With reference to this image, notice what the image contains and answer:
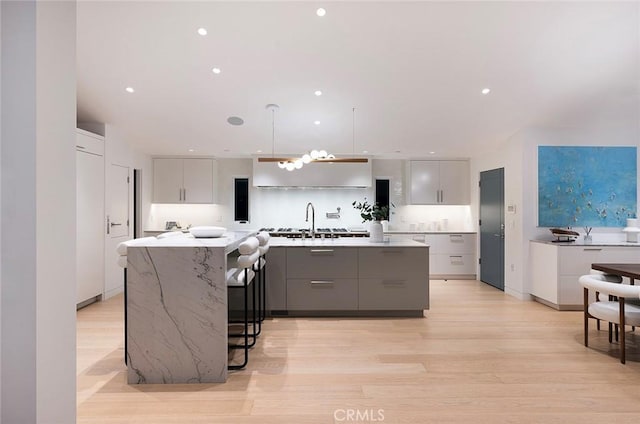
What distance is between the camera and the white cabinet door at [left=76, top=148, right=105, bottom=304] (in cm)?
452

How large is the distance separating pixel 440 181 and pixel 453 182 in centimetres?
24

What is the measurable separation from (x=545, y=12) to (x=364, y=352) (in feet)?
11.2

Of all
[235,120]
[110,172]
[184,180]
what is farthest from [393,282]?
[184,180]

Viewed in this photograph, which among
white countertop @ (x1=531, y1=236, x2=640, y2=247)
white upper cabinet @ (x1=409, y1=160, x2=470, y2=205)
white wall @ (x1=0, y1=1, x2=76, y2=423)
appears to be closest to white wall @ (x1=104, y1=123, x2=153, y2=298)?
white wall @ (x1=0, y1=1, x2=76, y2=423)

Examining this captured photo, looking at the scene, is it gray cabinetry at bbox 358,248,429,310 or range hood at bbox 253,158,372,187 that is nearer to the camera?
gray cabinetry at bbox 358,248,429,310

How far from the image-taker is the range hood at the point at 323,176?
21.2 feet

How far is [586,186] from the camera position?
496 centimetres

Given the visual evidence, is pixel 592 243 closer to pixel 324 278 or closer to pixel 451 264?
pixel 451 264

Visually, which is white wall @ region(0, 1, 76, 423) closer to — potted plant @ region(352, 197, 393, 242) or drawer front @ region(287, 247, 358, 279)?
drawer front @ region(287, 247, 358, 279)

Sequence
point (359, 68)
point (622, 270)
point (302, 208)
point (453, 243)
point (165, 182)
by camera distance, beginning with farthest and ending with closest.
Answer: point (302, 208) → point (165, 182) → point (453, 243) → point (359, 68) → point (622, 270)

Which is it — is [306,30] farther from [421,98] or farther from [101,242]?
[101,242]

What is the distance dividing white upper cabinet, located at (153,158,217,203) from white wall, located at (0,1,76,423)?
18.5 feet

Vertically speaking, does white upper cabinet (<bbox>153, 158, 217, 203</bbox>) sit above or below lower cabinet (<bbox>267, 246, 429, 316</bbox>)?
→ above

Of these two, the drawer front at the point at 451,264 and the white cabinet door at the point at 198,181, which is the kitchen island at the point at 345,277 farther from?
the white cabinet door at the point at 198,181
